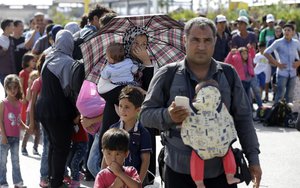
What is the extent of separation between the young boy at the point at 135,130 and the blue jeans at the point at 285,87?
10062mm

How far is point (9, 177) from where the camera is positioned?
9.95 meters

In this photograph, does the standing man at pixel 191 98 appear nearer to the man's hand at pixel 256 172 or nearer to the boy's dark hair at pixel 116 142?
the man's hand at pixel 256 172

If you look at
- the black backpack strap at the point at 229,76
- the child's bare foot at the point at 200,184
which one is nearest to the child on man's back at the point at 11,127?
the black backpack strap at the point at 229,76

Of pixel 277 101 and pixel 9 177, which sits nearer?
pixel 9 177

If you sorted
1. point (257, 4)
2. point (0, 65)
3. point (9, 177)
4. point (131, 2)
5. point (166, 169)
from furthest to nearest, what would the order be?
point (257, 4)
point (131, 2)
point (0, 65)
point (9, 177)
point (166, 169)

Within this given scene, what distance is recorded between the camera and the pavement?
371 inches

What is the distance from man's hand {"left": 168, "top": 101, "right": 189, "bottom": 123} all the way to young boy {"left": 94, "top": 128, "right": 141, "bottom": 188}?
0.78 meters

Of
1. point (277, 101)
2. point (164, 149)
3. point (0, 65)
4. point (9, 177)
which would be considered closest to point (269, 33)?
point (277, 101)

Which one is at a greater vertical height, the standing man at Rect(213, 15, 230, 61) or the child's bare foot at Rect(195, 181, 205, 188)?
the child's bare foot at Rect(195, 181, 205, 188)

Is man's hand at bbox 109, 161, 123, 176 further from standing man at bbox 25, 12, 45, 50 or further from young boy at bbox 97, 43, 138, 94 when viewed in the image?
standing man at bbox 25, 12, 45, 50

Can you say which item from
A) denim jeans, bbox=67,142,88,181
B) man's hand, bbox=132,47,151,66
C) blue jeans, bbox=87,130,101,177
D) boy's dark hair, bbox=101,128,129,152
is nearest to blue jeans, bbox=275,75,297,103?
denim jeans, bbox=67,142,88,181

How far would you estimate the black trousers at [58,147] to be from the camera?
838 cm

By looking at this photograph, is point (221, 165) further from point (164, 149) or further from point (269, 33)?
point (269, 33)

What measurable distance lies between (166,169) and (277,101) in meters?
10.7
